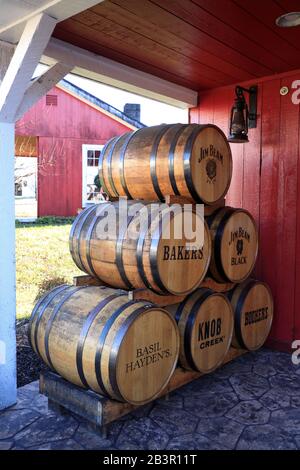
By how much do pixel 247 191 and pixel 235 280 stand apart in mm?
1229

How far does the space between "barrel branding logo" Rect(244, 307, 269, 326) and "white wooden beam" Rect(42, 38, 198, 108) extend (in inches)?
91.9

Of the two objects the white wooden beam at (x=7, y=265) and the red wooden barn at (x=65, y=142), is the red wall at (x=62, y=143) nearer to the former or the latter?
the red wooden barn at (x=65, y=142)

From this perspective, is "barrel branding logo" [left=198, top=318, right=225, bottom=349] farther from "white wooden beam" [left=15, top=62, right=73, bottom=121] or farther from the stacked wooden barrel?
"white wooden beam" [left=15, top=62, right=73, bottom=121]

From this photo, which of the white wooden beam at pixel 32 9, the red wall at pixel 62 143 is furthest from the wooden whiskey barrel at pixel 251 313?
the red wall at pixel 62 143

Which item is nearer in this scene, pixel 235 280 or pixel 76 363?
pixel 76 363

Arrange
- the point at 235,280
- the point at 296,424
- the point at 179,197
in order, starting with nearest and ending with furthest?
the point at 296,424 < the point at 179,197 < the point at 235,280

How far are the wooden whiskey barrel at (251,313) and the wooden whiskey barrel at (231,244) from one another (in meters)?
0.18

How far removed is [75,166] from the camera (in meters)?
12.5

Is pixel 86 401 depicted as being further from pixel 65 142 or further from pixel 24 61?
pixel 65 142

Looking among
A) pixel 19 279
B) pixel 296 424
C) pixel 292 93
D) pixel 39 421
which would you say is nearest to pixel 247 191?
pixel 292 93

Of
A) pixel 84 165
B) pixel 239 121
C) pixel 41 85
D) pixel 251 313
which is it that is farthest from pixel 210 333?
pixel 84 165

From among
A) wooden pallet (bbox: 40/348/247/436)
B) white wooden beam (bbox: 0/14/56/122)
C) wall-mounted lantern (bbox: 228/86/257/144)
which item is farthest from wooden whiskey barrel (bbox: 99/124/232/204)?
wooden pallet (bbox: 40/348/247/436)

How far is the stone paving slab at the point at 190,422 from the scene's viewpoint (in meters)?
2.51

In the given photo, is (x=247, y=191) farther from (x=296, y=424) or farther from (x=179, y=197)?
(x=296, y=424)
